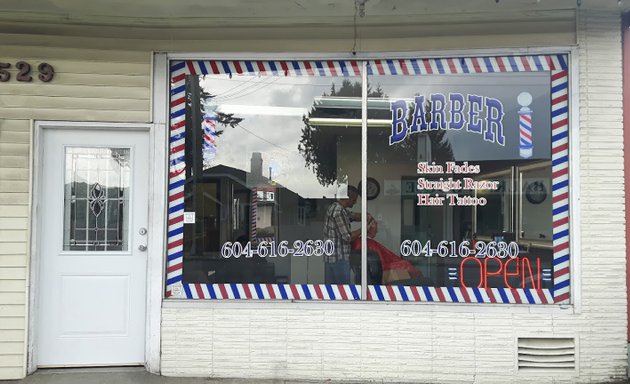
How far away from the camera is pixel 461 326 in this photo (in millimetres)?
4445

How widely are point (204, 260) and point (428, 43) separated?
284 centimetres

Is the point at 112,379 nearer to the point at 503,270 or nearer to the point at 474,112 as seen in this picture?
the point at 503,270

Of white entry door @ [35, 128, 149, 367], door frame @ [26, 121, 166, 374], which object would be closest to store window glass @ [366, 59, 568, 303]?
door frame @ [26, 121, 166, 374]

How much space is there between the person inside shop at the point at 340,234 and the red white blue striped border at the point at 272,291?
90 mm

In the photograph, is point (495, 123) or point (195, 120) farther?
point (195, 120)

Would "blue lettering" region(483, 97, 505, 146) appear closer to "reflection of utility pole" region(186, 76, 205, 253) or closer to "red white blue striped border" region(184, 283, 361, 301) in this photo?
"red white blue striped border" region(184, 283, 361, 301)

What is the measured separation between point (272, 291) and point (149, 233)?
1.23m

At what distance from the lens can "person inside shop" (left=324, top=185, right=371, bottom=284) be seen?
4.68m

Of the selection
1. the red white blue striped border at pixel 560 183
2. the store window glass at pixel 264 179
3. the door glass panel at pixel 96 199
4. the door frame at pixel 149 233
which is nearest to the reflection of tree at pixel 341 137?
the store window glass at pixel 264 179

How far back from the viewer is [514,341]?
4410 mm

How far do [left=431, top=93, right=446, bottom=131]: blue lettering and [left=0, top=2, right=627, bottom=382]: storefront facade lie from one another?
0.09 ft

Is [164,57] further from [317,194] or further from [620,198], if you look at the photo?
[620,198]

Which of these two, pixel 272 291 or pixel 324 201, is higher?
pixel 324 201

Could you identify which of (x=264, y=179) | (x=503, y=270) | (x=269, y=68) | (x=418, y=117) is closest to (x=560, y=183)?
(x=503, y=270)
